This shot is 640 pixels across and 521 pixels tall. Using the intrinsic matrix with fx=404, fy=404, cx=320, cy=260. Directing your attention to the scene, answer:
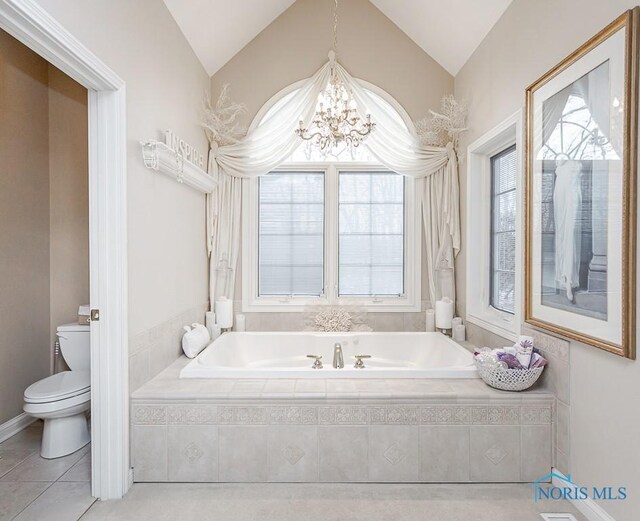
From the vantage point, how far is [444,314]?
3248 millimetres

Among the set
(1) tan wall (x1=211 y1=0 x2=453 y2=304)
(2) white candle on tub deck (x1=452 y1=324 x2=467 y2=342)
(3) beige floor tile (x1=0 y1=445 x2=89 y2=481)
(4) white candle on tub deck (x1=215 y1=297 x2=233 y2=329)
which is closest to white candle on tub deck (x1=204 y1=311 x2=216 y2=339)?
(4) white candle on tub deck (x1=215 y1=297 x2=233 y2=329)

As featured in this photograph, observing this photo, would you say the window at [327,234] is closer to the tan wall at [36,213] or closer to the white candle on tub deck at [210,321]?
the white candle on tub deck at [210,321]

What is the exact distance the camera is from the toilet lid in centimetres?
225

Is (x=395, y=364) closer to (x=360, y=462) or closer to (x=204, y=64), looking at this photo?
(x=360, y=462)

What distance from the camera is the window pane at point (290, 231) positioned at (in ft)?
11.6

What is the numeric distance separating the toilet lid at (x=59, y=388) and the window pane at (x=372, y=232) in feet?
6.59

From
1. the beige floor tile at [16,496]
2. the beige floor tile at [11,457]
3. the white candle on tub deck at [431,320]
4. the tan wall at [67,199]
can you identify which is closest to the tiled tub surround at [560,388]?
the white candle on tub deck at [431,320]

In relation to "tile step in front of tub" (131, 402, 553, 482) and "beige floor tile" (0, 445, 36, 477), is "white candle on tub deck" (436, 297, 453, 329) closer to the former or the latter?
"tile step in front of tub" (131, 402, 553, 482)

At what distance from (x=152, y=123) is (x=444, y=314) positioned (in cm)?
249

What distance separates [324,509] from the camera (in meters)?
1.87

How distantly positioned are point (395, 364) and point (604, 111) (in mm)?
2180

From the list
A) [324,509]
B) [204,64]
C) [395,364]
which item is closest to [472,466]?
[324,509]

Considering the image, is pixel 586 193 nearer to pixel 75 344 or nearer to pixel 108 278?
pixel 108 278

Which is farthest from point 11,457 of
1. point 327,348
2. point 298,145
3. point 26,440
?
point 298,145
